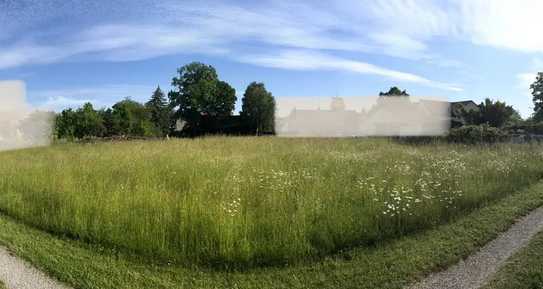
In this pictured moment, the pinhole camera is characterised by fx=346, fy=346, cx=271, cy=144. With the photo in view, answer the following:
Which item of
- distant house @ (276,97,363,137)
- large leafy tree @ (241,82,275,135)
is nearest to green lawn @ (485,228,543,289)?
distant house @ (276,97,363,137)

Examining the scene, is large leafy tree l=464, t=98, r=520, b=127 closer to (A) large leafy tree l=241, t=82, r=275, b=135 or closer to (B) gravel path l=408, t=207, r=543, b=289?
(A) large leafy tree l=241, t=82, r=275, b=135

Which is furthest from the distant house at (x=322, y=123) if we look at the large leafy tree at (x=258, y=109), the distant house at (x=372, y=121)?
the large leafy tree at (x=258, y=109)

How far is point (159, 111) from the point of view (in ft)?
240

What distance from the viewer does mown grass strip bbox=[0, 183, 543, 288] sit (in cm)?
427

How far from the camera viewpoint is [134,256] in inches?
203

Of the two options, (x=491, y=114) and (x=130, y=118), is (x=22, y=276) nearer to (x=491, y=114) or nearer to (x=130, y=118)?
(x=491, y=114)

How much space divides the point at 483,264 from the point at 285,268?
269 cm

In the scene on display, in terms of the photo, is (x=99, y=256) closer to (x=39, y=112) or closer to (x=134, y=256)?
(x=134, y=256)

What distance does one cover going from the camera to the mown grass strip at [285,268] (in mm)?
4270

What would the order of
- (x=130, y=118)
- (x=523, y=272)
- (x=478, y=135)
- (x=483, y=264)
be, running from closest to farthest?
(x=523, y=272), (x=483, y=264), (x=478, y=135), (x=130, y=118)

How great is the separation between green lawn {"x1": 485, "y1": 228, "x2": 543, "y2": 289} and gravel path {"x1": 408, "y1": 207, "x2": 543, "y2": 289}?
0.10 metres

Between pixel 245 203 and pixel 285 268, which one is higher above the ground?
pixel 245 203

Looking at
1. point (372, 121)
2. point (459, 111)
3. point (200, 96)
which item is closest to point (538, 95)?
point (459, 111)

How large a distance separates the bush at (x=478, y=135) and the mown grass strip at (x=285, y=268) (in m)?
16.2
